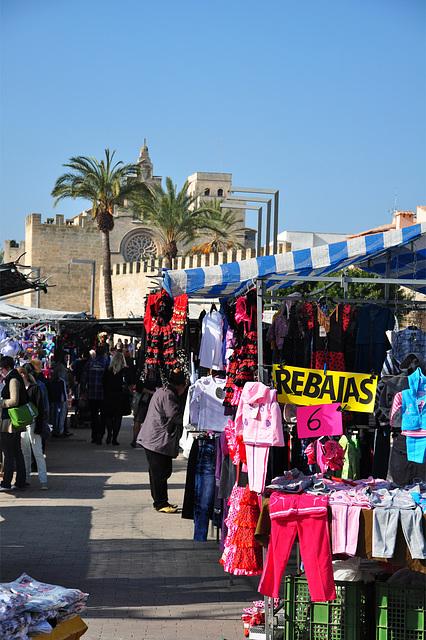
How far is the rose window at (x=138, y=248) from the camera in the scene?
2509 inches

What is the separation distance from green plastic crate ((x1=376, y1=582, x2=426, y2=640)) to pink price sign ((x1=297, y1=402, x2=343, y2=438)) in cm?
111

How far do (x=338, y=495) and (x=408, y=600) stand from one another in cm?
72

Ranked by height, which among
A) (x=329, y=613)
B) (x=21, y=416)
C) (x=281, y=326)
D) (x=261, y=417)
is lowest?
(x=329, y=613)

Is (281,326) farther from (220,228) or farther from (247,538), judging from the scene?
(220,228)

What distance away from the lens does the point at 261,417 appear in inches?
212

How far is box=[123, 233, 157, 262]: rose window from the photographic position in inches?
2509

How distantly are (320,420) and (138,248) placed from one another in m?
59.6

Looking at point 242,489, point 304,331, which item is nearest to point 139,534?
point 242,489

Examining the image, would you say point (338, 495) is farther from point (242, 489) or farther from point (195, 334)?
point (195, 334)

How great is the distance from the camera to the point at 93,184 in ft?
115

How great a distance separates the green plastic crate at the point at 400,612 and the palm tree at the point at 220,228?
3326 centimetres

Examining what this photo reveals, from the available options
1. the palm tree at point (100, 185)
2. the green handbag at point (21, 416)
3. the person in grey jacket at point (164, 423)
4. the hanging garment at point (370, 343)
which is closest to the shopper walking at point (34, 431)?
the green handbag at point (21, 416)

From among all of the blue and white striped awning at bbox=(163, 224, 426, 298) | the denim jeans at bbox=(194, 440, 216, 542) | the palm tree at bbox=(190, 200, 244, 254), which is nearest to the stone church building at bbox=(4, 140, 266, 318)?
the palm tree at bbox=(190, 200, 244, 254)

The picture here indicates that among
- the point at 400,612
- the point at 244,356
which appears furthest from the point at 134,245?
the point at 400,612
